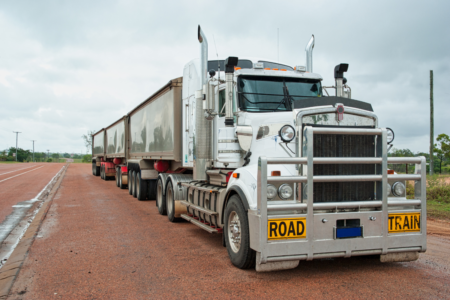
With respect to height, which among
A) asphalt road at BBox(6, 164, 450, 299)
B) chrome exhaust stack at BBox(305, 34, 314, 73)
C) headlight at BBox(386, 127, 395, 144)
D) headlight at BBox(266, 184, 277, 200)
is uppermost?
chrome exhaust stack at BBox(305, 34, 314, 73)

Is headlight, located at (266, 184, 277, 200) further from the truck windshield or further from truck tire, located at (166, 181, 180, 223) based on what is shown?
truck tire, located at (166, 181, 180, 223)

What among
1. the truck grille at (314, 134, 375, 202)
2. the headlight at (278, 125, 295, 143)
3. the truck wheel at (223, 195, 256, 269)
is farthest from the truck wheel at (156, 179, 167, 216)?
the truck grille at (314, 134, 375, 202)

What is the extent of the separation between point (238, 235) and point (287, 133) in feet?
5.12

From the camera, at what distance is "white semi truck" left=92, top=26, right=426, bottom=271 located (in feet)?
14.6

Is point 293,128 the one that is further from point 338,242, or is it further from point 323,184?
point 338,242

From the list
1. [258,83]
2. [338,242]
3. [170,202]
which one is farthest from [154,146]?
[338,242]

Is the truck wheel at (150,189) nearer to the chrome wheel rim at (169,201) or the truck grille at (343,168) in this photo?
the chrome wheel rim at (169,201)

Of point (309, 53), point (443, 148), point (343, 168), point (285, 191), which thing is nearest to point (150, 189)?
point (309, 53)

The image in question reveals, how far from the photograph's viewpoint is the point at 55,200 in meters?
13.5

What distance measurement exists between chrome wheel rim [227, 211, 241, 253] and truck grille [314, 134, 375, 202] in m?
1.19

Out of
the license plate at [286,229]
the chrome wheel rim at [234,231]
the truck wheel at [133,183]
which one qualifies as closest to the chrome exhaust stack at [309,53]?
the chrome wheel rim at [234,231]

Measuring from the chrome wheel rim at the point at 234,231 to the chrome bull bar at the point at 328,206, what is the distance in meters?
0.62

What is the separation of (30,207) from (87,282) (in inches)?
335

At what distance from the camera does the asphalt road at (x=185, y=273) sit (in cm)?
432
